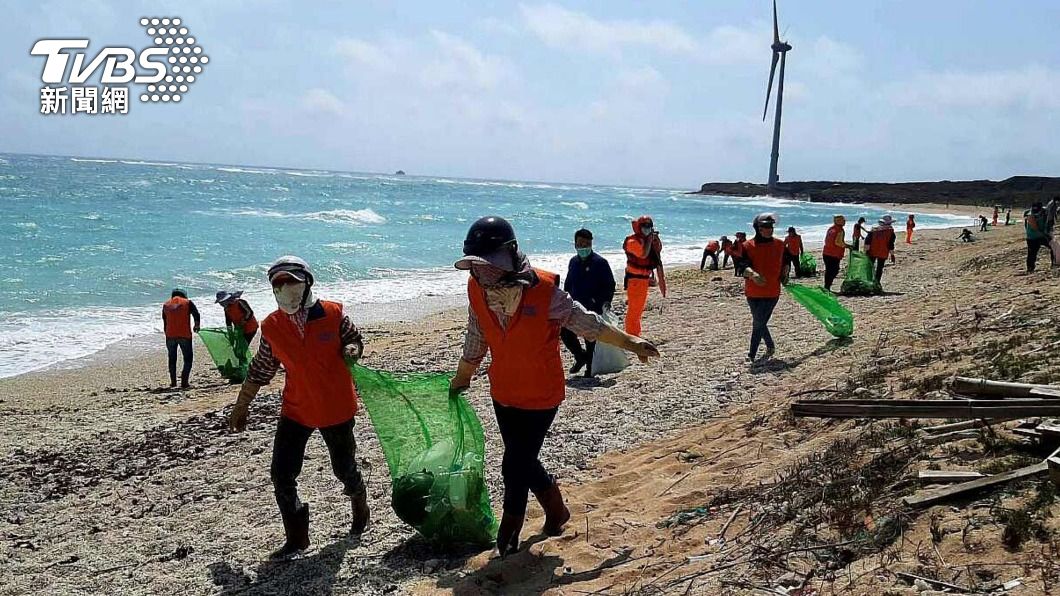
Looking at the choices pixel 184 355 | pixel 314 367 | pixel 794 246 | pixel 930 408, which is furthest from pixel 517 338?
pixel 794 246

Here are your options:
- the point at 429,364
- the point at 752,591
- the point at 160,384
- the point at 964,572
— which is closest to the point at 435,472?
the point at 752,591

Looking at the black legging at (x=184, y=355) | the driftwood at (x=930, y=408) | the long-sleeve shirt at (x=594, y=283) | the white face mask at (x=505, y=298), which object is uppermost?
the white face mask at (x=505, y=298)

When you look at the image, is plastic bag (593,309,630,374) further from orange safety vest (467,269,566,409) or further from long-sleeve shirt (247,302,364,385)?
orange safety vest (467,269,566,409)

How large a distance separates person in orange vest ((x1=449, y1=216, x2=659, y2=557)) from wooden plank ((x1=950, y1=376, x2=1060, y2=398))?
80.0 inches

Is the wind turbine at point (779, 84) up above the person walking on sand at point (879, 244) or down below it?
above

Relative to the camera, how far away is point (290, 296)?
388 cm

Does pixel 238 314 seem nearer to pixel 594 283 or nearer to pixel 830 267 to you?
pixel 594 283

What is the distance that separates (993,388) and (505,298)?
9.33 feet

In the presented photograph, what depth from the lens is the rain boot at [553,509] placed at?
394 cm

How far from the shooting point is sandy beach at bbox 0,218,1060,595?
10.7 feet

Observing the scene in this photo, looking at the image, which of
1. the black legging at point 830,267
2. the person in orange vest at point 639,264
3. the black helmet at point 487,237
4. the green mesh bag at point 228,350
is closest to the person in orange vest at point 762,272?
the person in orange vest at point 639,264

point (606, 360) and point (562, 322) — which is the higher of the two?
point (562, 322)

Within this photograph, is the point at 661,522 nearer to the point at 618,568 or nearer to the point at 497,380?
the point at 618,568

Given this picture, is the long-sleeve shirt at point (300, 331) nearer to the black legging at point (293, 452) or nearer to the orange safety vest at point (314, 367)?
the orange safety vest at point (314, 367)
